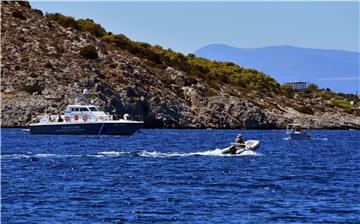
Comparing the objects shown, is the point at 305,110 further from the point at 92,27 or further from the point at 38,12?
the point at 38,12

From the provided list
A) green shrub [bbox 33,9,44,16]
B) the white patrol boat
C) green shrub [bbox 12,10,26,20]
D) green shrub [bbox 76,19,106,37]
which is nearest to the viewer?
the white patrol boat

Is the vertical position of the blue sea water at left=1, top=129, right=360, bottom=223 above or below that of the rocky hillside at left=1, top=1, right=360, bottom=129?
below

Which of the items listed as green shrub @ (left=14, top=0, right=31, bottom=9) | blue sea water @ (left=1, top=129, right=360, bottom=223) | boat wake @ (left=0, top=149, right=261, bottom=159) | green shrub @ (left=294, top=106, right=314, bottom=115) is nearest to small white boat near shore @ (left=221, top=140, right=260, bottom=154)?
boat wake @ (left=0, top=149, right=261, bottom=159)

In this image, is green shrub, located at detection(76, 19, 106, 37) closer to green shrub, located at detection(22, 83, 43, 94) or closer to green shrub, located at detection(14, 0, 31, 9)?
green shrub, located at detection(14, 0, 31, 9)

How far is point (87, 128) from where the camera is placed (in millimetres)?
107938

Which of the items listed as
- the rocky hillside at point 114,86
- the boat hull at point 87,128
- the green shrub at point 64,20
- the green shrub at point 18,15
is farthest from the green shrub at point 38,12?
the boat hull at point 87,128

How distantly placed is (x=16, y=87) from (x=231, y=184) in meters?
85.2

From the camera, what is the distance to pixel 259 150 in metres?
82.9

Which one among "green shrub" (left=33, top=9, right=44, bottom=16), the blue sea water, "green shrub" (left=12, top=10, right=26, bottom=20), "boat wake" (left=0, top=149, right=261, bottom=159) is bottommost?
the blue sea water

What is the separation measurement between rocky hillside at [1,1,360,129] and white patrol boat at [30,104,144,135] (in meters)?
14.0

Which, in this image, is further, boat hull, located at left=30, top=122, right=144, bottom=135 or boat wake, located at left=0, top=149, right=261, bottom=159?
boat hull, located at left=30, top=122, right=144, bottom=135

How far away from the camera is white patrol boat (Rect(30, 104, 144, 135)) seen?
107562mm

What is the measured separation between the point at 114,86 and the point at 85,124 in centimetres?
3299

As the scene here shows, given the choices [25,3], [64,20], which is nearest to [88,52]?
[64,20]
